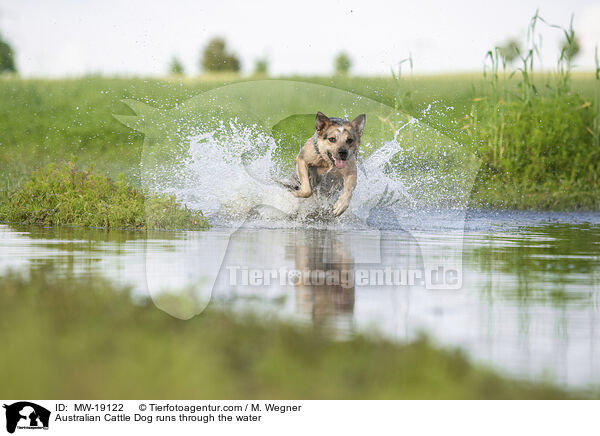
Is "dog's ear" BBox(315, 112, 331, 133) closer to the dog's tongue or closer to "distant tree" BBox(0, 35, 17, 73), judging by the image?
the dog's tongue

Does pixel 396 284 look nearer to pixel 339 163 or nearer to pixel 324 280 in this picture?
pixel 324 280

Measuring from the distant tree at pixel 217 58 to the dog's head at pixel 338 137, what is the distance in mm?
46016

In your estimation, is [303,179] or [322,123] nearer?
[322,123]

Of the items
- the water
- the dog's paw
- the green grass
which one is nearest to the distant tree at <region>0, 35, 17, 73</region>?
the green grass

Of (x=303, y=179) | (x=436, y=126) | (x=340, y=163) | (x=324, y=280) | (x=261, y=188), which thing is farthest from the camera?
(x=436, y=126)

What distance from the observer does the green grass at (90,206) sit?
10.4m

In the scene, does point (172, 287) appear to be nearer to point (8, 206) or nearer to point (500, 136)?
point (8, 206)

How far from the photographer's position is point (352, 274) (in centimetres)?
617

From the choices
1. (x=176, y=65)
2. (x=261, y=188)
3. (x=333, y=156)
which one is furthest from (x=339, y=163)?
(x=176, y=65)

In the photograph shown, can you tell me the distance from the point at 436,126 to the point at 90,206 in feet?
46.6

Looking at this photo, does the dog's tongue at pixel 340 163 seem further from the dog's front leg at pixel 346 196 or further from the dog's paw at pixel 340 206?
the dog's paw at pixel 340 206

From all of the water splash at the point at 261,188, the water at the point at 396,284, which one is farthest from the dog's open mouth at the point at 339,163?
the water splash at the point at 261,188

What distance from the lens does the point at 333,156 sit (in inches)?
384
